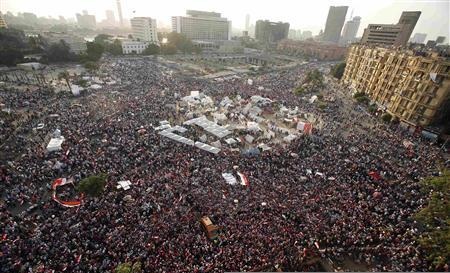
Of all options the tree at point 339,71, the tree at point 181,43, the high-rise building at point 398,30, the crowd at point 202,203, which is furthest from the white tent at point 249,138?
the tree at point 181,43

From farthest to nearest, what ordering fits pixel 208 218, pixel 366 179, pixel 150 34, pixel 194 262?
pixel 150 34, pixel 366 179, pixel 208 218, pixel 194 262

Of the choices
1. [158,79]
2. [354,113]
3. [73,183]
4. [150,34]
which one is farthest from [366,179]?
[150,34]

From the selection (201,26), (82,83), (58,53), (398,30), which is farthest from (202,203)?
(201,26)

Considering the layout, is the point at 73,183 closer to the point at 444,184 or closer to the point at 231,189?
the point at 231,189

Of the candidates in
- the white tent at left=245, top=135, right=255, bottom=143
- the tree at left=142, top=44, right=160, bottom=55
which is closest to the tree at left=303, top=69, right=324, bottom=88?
the white tent at left=245, top=135, right=255, bottom=143

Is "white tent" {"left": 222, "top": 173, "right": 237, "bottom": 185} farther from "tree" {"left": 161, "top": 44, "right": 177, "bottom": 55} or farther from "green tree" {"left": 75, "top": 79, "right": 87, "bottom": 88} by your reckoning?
"tree" {"left": 161, "top": 44, "right": 177, "bottom": 55}
